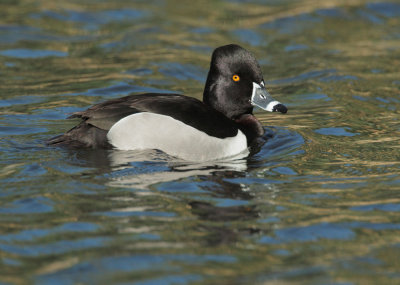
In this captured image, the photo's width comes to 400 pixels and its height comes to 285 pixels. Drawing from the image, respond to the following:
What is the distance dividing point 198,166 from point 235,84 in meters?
1.34

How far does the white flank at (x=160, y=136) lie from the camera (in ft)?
24.0

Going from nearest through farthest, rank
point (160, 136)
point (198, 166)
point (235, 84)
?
point (198, 166), point (160, 136), point (235, 84)

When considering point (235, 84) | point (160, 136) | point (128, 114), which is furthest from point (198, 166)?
point (235, 84)

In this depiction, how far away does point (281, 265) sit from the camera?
484cm

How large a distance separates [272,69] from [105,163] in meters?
5.37

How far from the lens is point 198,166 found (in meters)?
7.21

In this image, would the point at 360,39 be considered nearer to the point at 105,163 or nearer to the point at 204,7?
the point at 204,7

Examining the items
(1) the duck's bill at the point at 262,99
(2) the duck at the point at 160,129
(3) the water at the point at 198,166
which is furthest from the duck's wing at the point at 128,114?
(1) the duck's bill at the point at 262,99

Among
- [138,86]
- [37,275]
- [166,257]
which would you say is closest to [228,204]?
[166,257]

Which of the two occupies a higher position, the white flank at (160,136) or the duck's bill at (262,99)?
the duck's bill at (262,99)

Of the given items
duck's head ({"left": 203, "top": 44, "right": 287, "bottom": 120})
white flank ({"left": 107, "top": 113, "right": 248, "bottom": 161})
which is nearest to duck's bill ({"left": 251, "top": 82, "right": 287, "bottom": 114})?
duck's head ({"left": 203, "top": 44, "right": 287, "bottom": 120})

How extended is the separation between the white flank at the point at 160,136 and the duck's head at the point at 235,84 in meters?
0.88

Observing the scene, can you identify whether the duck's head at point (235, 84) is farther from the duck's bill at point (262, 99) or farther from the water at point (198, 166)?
the water at point (198, 166)

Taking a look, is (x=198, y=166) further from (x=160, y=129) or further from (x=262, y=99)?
(x=262, y=99)
